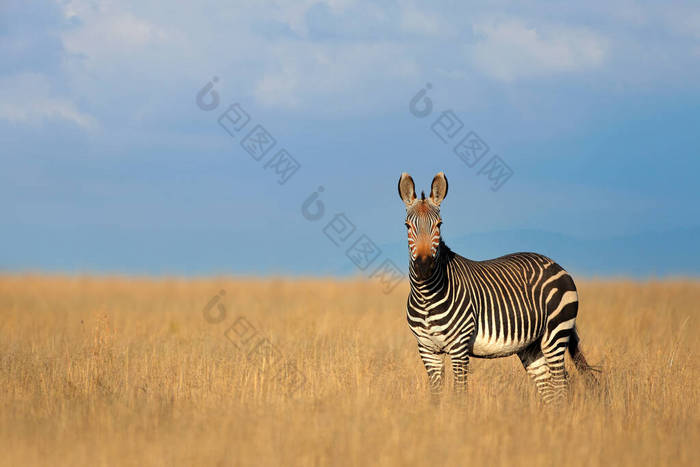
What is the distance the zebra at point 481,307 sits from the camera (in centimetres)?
859

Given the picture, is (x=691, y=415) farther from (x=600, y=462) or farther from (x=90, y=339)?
(x=90, y=339)

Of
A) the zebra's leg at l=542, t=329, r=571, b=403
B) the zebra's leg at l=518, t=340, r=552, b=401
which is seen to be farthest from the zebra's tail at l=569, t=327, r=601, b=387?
the zebra's leg at l=518, t=340, r=552, b=401

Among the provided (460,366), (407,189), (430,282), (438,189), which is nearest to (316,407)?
(460,366)

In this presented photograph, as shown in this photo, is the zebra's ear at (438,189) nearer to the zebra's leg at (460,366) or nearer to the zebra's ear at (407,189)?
the zebra's ear at (407,189)

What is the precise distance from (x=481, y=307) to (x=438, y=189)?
1771 mm

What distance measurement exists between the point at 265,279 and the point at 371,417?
32.1m

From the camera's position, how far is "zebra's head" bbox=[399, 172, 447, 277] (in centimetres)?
829

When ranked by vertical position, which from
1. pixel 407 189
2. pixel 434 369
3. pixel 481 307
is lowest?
pixel 434 369

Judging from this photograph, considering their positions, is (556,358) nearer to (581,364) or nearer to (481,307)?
(581,364)

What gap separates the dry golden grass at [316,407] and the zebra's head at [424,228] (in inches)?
73.8

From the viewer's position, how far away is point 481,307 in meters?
9.16

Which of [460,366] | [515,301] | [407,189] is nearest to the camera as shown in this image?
[460,366]

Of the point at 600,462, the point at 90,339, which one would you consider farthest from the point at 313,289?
the point at 600,462

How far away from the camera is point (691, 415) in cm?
903
